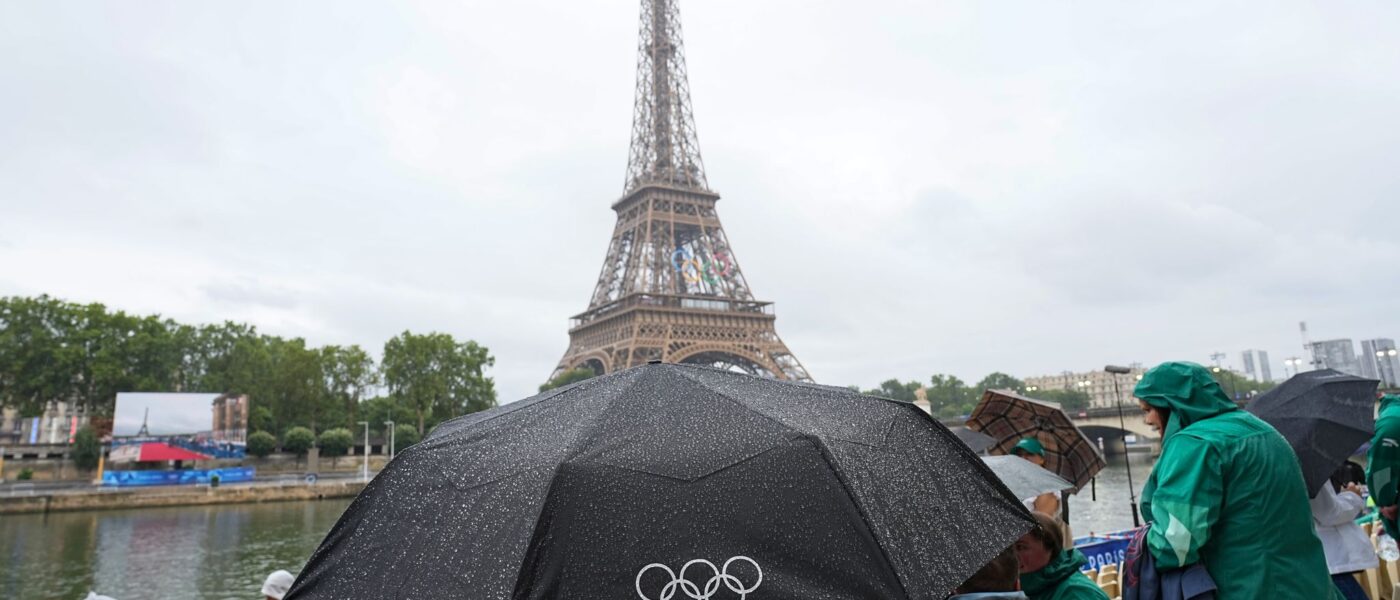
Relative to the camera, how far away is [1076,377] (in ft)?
476

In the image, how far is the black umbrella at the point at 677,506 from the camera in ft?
6.77

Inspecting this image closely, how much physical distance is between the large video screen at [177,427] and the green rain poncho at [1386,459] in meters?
51.7

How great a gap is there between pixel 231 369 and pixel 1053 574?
210ft

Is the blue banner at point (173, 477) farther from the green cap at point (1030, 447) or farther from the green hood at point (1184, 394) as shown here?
the green hood at point (1184, 394)

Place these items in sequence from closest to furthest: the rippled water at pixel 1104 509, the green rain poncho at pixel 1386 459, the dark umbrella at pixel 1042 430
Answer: the green rain poncho at pixel 1386 459 → the dark umbrella at pixel 1042 430 → the rippled water at pixel 1104 509

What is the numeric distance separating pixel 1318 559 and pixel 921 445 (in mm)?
1366

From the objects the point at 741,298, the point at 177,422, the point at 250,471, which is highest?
the point at 741,298

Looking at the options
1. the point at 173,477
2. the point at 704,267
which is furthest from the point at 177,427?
the point at 704,267

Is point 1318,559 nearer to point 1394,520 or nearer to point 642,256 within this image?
point 1394,520

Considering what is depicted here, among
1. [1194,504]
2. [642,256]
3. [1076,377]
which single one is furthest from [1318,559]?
[1076,377]

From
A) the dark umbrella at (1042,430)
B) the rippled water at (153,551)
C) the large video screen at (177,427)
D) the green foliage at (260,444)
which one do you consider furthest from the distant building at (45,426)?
the dark umbrella at (1042,430)

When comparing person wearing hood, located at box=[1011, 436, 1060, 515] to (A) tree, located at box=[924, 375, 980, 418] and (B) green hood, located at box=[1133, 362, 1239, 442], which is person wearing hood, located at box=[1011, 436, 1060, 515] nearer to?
(B) green hood, located at box=[1133, 362, 1239, 442]

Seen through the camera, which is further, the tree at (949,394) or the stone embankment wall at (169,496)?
the tree at (949,394)

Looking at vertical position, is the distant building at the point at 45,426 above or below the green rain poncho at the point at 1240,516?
above
